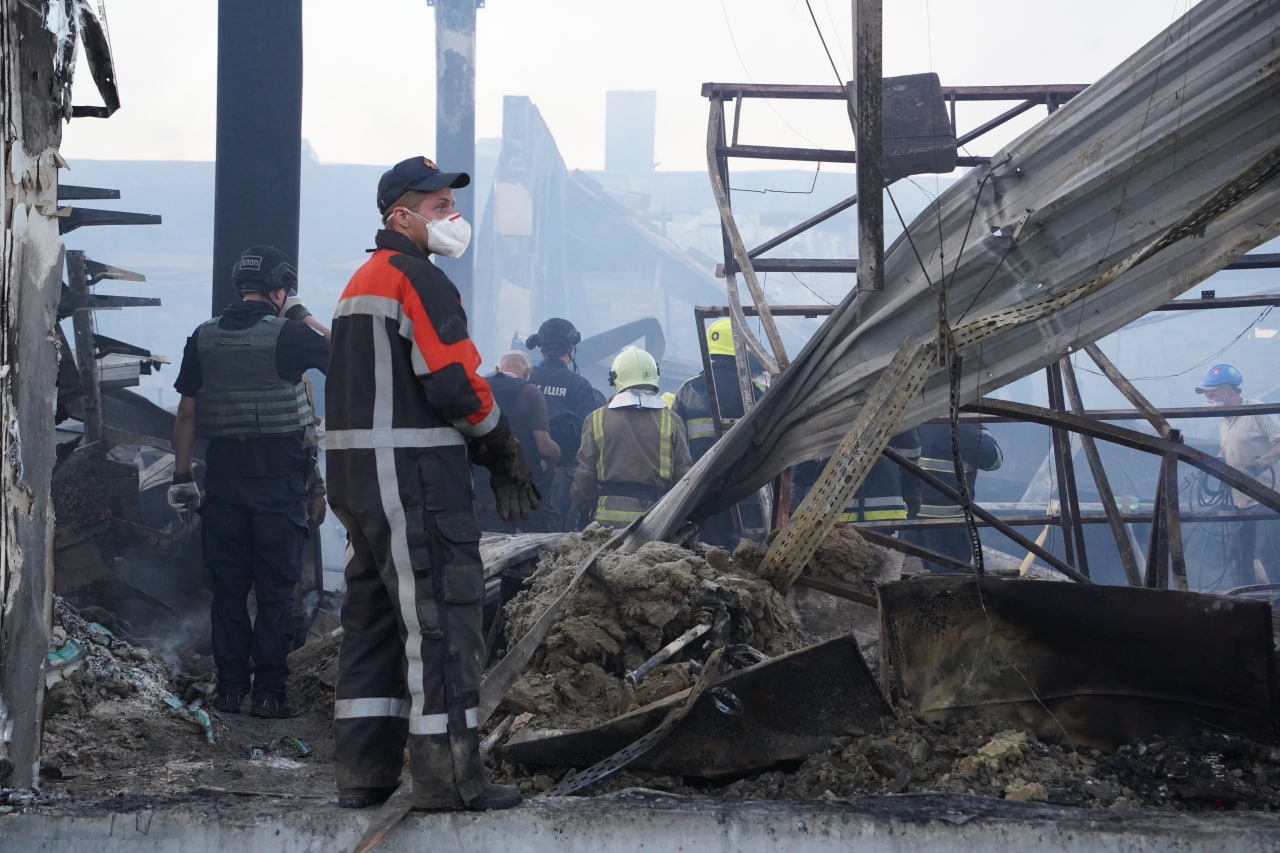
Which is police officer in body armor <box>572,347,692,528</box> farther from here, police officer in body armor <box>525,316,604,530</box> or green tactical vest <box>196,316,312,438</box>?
green tactical vest <box>196,316,312,438</box>

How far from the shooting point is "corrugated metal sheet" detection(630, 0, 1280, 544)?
11.2ft

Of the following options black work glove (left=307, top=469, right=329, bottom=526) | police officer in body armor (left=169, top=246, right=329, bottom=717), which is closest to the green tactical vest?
police officer in body armor (left=169, top=246, right=329, bottom=717)

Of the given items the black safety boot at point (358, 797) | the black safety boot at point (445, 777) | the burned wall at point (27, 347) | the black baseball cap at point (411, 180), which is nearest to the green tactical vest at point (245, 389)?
the burned wall at point (27, 347)

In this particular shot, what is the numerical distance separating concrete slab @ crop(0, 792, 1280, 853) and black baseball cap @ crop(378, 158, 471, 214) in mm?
1566

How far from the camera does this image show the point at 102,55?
3.19 metres

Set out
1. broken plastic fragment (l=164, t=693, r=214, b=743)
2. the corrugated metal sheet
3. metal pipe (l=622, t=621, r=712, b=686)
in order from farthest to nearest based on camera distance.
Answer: broken plastic fragment (l=164, t=693, r=214, b=743) < the corrugated metal sheet < metal pipe (l=622, t=621, r=712, b=686)

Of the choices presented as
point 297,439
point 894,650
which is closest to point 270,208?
point 297,439

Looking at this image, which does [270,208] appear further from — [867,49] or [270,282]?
[867,49]

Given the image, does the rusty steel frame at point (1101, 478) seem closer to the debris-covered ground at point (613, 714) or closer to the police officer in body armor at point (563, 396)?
the debris-covered ground at point (613, 714)

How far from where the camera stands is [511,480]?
2867mm

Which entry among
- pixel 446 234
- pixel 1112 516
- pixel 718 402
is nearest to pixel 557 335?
pixel 718 402

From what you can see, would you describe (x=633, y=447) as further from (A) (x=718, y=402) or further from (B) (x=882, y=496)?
(B) (x=882, y=496)

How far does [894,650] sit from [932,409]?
3.32 feet

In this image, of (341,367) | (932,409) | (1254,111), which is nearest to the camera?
(341,367)
